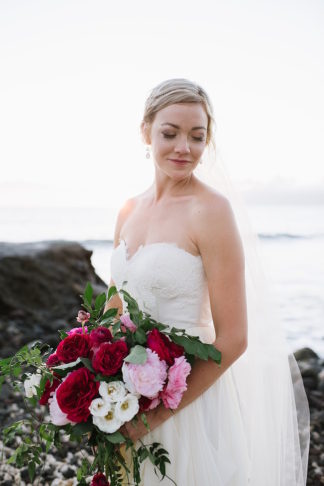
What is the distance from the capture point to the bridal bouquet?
177 centimetres

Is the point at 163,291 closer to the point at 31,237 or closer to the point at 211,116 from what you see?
the point at 211,116

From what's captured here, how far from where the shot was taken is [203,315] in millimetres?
2309

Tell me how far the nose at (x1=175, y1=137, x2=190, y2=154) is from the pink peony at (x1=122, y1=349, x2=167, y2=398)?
930mm

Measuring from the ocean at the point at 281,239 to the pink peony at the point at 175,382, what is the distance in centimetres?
667

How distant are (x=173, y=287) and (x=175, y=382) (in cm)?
52

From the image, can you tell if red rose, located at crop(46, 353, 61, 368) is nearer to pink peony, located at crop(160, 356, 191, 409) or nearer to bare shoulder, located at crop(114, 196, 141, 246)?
pink peony, located at crop(160, 356, 191, 409)

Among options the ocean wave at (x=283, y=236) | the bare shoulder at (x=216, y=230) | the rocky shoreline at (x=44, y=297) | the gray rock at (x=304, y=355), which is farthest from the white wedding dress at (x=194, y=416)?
the ocean wave at (x=283, y=236)

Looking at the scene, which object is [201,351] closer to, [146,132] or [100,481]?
[100,481]

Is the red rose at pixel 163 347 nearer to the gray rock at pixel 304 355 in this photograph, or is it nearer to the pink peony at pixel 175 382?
the pink peony at pixel 175 382

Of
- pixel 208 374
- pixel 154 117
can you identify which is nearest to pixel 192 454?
pixel 208 374

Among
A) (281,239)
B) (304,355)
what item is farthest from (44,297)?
(281,239)

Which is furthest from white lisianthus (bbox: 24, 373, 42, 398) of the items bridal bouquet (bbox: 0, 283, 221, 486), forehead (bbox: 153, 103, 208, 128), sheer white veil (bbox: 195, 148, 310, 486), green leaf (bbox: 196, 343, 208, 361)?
forehead (bbox: 153, 103, 208, 128)

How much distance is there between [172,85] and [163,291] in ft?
3.20

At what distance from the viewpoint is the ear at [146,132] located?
2438mm
